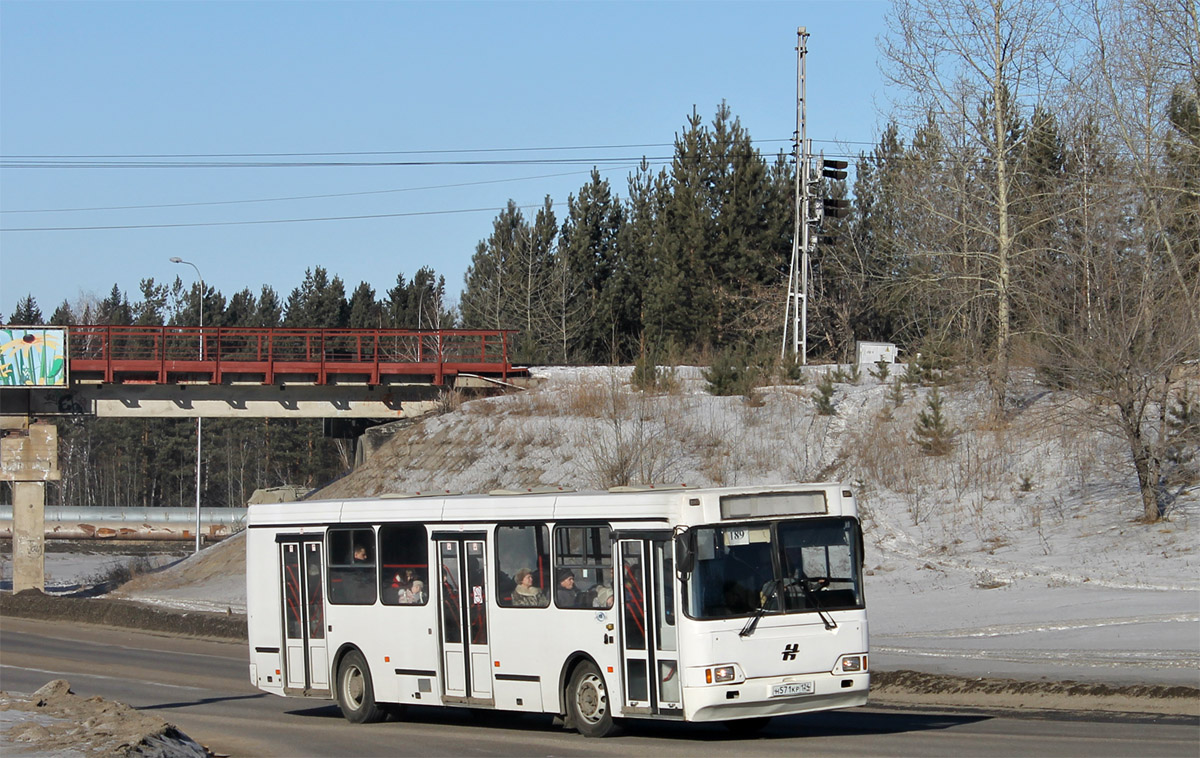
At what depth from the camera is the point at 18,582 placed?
41.2 meters

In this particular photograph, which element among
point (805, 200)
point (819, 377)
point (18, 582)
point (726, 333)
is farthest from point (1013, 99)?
point (18, 582)

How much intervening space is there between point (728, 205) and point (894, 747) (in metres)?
46.3

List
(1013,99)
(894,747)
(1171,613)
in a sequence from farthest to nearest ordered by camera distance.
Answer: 1. (1013,99)
2. (1171,613)
3. (894,747)

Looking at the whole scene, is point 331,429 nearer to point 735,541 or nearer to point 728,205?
point 728,205

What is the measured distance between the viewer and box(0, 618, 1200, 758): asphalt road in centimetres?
1173

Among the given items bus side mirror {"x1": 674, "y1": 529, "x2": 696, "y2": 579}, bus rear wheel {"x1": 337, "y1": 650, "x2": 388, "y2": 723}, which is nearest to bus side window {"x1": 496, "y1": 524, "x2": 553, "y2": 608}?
bus side mirror {"x1": 674, "y1": 529, "x2": 696, "y2": 579}

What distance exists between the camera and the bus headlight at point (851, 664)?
1242 cm

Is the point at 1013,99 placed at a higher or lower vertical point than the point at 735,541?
higher

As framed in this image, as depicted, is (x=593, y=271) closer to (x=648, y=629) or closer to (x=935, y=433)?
(x=935, y=433)

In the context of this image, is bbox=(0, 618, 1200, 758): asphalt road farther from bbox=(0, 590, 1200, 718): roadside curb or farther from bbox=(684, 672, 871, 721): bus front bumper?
bbox=(0, 590, 1200, 718): roadside curb

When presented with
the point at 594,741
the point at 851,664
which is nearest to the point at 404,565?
the point at 594,741

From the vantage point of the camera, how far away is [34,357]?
40031 mm

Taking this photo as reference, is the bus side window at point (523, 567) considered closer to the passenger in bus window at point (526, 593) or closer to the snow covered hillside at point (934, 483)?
the passenger in bus window at point (526, 593)

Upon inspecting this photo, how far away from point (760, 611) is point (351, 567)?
6.20 m
